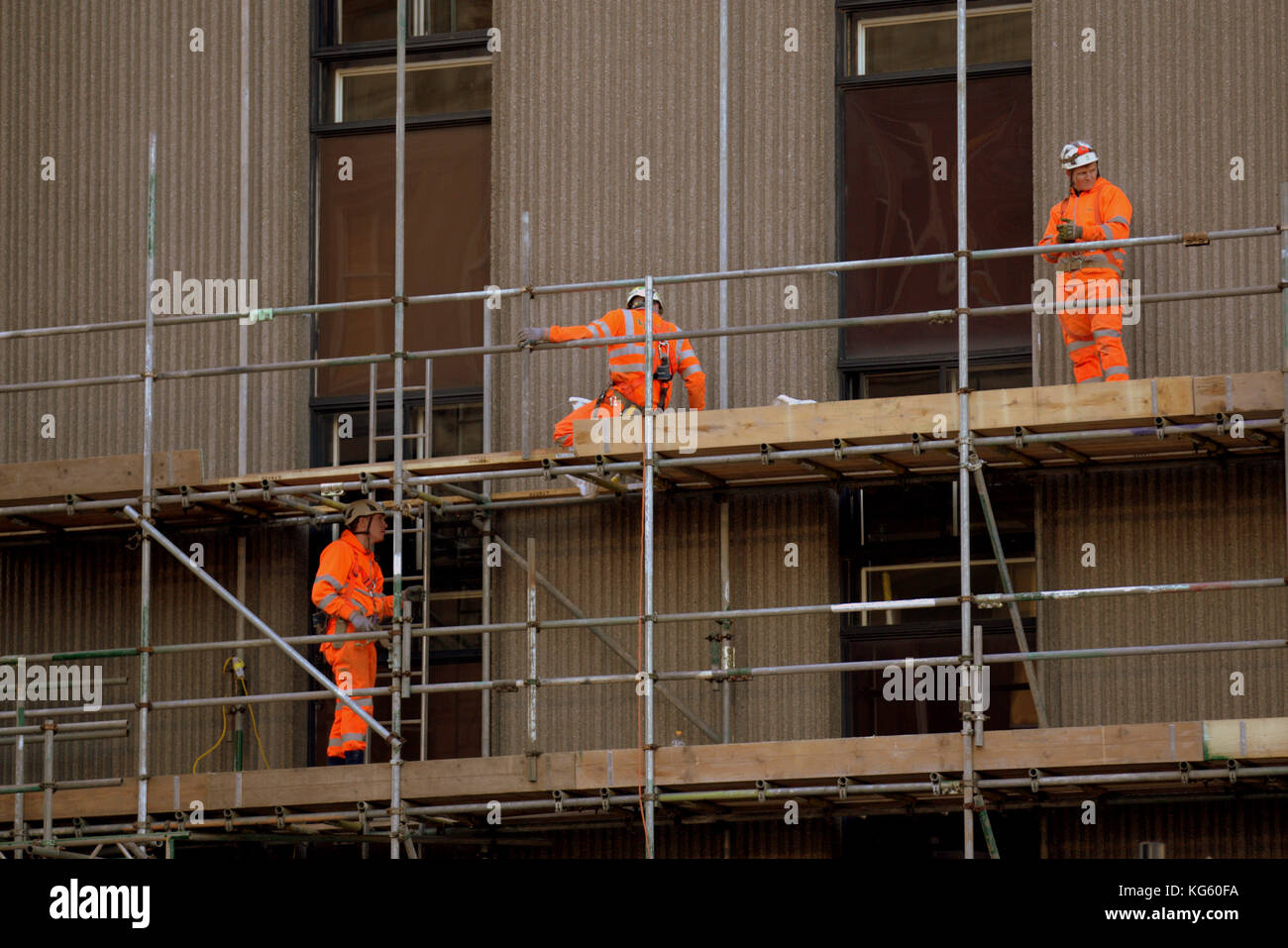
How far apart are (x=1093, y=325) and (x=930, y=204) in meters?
2.17

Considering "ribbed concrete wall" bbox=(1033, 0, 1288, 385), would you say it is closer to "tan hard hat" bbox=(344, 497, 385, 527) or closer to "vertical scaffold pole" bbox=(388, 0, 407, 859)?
"vertical scaffold pole" bbox=(388, 0, 407, 859)

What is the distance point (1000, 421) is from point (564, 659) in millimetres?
3901

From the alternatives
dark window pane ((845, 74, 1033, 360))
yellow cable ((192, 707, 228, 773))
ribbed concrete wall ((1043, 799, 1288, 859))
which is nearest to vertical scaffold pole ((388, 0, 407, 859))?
yellow cable ((192, 707, 228, 773))

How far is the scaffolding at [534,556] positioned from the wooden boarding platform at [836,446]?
5 cm

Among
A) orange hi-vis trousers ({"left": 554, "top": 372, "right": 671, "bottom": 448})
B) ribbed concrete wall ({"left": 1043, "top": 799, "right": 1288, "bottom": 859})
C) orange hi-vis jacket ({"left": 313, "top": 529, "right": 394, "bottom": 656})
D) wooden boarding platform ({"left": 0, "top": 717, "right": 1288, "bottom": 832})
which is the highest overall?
orange hi-vis trousers ({"left": 554, "top": 372, "right": 671, "bottom": 448})

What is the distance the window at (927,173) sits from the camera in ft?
57.8

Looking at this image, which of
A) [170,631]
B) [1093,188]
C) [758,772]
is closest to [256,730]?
[170,631]

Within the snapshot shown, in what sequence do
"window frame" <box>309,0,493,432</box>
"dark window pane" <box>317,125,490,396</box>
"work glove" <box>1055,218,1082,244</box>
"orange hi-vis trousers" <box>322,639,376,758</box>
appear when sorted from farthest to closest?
"window frame" <box>309,0,493,432</box>
"dark window pane" <box>317,125,490,396</box>
"orange hi-vis trousers" <box>322,639,376,758</box>
"work glove" <box>1055,218,1082,244</box>

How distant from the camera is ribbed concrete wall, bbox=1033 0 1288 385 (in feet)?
54.9

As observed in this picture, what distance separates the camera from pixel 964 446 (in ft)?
51.1

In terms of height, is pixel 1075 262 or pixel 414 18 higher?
pixel 414 18

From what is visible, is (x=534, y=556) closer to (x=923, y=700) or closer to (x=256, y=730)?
(x=256, y=730)

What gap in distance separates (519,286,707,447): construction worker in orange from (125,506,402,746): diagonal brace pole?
2348mm

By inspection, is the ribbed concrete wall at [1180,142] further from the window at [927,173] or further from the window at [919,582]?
the window at [919,582]
